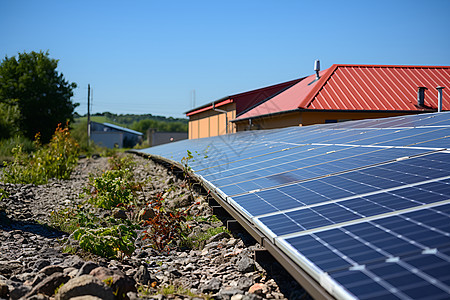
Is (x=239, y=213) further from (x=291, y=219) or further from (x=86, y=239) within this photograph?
(x=86, y=239)

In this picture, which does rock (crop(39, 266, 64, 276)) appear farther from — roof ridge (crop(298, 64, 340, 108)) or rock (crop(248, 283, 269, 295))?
roof ridge (crop(298, 64, 340, 108))

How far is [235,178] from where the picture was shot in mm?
7043

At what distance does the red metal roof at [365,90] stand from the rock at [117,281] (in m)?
18.8

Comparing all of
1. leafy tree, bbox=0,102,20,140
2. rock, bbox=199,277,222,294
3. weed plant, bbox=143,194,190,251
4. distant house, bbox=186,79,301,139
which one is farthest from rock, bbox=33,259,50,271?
leafy tree, bbox=0,102,20,140

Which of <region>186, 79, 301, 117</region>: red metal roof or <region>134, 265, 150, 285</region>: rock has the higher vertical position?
<region>186, 79, 301, 117</region>: red metal roof

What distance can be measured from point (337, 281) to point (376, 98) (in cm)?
2374

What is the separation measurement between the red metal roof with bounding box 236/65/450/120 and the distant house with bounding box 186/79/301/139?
3.66ft

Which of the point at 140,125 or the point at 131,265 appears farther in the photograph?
the point at 140,125

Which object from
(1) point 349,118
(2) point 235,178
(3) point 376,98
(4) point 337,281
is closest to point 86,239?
(2) point 235,178

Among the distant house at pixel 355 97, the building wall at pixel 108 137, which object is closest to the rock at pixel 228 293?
the distant house at pixel 355 97

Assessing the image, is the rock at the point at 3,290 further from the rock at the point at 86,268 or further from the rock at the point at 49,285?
the rock at the point at 86,268

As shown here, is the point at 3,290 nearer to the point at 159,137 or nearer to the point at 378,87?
the point at 378,87

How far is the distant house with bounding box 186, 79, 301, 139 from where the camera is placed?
30.9m

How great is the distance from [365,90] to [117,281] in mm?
23873
